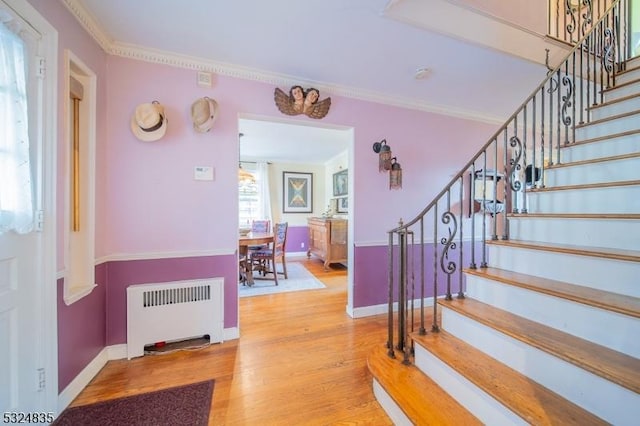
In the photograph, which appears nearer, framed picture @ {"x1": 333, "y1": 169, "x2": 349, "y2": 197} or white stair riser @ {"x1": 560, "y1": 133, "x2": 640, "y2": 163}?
white stair riser @ {"x1": 560, "y1": 133, "x2": 640, "y2": 163}

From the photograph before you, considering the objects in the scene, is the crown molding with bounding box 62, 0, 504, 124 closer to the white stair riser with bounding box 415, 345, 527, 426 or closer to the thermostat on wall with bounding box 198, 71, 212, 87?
the thermostat on wall with bounding box 198, 71, 212, 87

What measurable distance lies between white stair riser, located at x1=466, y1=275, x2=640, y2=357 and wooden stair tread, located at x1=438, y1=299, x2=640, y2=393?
0.03 metres

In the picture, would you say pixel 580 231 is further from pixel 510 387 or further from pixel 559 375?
pixel 510 387

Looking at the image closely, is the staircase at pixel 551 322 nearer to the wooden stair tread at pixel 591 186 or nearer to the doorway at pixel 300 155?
the wooden stair tread at pixel 591 186

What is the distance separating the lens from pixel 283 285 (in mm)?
4027

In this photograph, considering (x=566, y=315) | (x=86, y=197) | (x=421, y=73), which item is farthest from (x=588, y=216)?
(x=86, y=197)

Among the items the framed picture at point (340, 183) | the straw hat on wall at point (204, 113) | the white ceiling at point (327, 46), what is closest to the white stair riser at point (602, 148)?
the white ceiling at point (327, 46)

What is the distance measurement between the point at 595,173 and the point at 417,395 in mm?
1949

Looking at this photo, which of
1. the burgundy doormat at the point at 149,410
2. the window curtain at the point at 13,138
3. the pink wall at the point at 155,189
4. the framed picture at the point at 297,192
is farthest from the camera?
the framed picture at the point at 297,192

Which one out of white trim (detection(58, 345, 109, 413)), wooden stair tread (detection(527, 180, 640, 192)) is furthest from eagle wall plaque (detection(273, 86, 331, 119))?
white trim (detection(58, 345, 109, 413))

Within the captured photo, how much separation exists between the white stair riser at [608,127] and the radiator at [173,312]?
11.4 feet

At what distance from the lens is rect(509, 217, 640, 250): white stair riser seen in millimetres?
1354

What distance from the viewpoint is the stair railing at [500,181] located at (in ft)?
5.83

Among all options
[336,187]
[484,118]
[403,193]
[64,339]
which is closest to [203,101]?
[64,339]
